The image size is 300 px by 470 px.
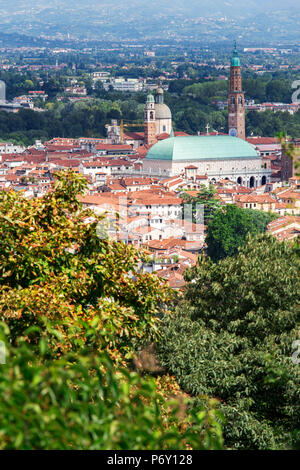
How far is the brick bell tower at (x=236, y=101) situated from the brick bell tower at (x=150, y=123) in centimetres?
543

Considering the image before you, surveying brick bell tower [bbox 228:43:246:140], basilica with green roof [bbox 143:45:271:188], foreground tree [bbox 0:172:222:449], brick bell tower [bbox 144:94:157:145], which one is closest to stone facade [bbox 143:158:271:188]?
basilica with green roof [bbox 143:45:271:188]

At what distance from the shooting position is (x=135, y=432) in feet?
9.84

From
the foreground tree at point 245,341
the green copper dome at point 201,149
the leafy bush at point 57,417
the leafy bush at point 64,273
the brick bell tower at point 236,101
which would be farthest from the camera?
the brick bell tower at point 236,101

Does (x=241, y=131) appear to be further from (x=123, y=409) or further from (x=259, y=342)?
(x=123, y=409)

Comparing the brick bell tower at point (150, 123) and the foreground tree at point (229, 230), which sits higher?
the foreground tree at point (229, 230)

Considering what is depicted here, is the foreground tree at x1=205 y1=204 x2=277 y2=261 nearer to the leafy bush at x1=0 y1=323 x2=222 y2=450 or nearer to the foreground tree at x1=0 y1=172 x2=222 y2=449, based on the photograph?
the foreground tree at x1=0 y1=172 x2=222 y2=449

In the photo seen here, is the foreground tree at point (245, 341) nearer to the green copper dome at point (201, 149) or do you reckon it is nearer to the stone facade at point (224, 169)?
the stone facade at point (224, 169)

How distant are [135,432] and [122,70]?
450ft

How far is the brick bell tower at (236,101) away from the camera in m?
62.7

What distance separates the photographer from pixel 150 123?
207 ft

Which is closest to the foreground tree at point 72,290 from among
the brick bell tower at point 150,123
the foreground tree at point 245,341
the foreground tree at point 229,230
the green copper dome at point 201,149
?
the foreground tree at point 245,341

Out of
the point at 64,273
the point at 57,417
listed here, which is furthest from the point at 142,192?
the point at 57,417
